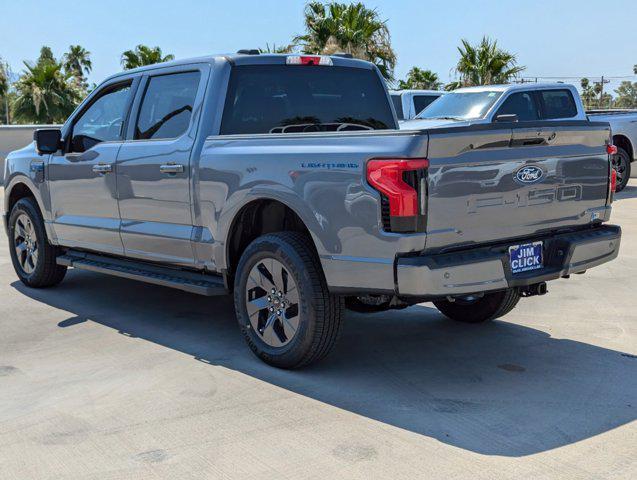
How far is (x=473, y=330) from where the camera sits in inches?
240

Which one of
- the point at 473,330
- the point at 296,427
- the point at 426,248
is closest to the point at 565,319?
the point at 473,330

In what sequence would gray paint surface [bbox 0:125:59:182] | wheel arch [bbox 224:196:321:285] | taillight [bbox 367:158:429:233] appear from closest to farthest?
taillight [bbox 367:158:429:233] → wheel arch [bbox 224:196:321:285] → gray paint surface [bbox 0:125:59:182]

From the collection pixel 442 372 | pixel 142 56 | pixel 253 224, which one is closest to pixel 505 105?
pixel 253 224

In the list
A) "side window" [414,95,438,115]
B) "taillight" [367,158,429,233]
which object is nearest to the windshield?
"side window" [414,95,438,115]

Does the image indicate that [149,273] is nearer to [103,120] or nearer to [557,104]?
[103,120]

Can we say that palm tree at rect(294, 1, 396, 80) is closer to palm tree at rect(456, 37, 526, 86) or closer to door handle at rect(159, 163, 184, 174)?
palm tree at rect(456, 37, 526, 86)

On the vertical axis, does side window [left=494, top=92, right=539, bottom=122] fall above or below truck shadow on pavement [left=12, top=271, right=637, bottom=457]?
above

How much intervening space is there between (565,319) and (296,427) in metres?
3.00

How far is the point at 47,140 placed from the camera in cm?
698

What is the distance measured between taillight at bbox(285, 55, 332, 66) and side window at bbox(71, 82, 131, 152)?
1.36m

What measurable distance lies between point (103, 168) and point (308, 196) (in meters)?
2.32

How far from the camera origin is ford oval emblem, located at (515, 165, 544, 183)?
4719 mm

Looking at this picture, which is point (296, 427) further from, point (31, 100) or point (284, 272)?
point (31, 100)

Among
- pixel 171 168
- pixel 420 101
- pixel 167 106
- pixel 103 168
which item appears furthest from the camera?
pixel 420 101
